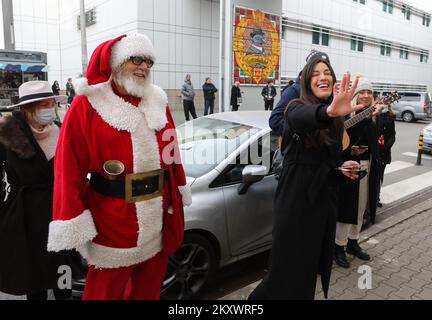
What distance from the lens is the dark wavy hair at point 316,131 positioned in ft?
7.93

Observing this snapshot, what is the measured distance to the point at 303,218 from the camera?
8.13 ft

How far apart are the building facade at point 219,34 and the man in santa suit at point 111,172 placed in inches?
511

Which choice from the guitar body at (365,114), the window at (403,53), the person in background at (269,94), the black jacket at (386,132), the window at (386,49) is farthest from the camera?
the window at (403,53)

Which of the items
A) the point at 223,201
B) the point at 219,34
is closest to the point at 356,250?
the point at 223,201

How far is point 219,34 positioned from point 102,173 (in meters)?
18.8

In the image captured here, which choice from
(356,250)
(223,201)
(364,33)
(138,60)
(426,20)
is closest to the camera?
(138,60)

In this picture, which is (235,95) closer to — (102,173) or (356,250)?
(356,250)

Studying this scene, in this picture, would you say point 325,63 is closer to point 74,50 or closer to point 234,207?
point 234,207

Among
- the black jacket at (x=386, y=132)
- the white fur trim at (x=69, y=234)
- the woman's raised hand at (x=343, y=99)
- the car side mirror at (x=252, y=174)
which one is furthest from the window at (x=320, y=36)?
the white fur trim at (x=69, y=234)

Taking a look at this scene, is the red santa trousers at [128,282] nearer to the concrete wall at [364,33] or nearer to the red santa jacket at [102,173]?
the red santa jacket at [102,173]

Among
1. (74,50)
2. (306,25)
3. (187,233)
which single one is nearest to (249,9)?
(306,25)

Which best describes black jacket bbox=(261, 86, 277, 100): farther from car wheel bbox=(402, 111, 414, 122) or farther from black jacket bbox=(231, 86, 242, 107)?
car wheel bbox=(402, 111, 414, 122)

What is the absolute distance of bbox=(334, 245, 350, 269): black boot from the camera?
3.78 meters

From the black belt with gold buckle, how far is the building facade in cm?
1309
